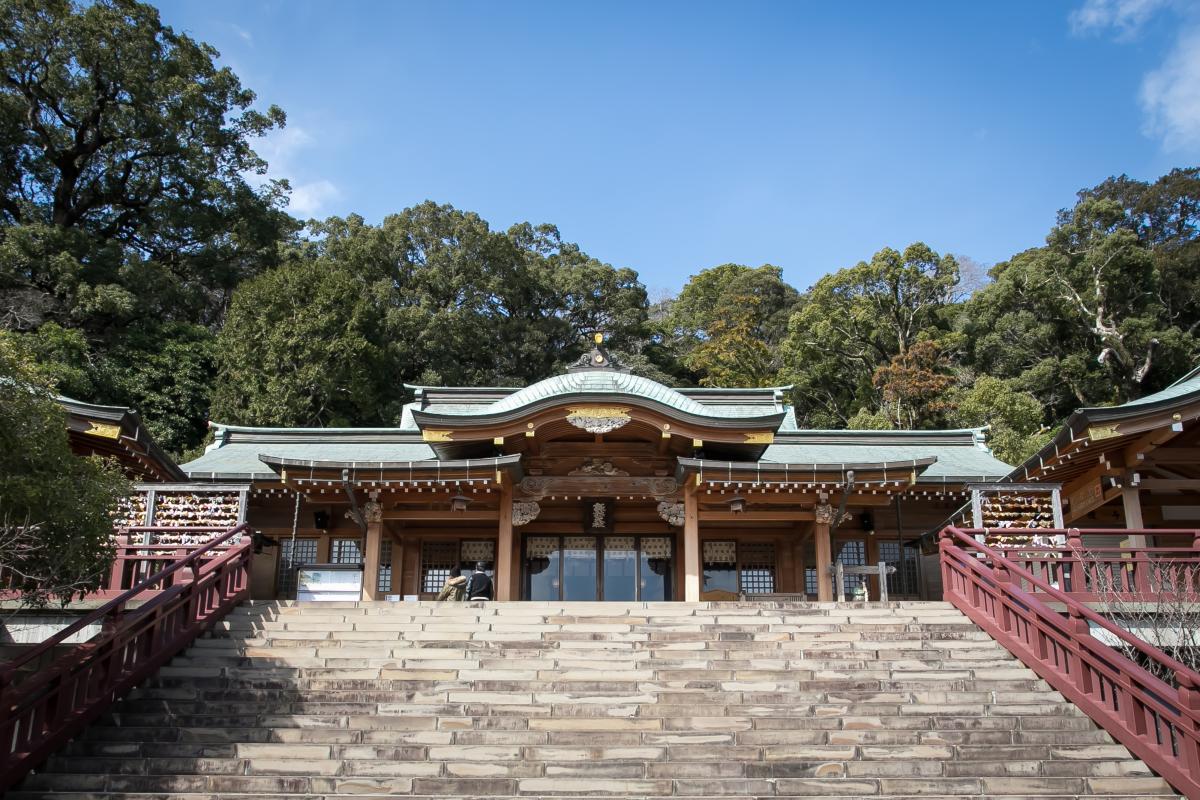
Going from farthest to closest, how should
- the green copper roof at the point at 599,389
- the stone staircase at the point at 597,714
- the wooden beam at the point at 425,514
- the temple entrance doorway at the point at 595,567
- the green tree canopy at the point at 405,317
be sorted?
1. the green tree canopy at the point at 405,317
2. the temple entrance doorway at the point at 595,567
3. the wooden beam at the point at 425,514
4. the green copper roof at the point at 599,389
5. the stone staircase at the point at 597,714

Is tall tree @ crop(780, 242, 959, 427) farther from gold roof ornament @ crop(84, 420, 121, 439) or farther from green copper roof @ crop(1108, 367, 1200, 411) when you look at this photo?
gold roof ornament @ crop(84, 420, 121, 439)

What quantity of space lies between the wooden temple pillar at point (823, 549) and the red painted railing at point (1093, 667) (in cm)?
371

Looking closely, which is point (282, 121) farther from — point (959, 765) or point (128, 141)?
point (959, 765)

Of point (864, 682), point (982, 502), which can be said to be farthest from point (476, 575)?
point (982, 502)

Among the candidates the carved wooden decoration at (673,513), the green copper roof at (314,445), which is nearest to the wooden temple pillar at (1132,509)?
the carved wooden decoration at (673,513)

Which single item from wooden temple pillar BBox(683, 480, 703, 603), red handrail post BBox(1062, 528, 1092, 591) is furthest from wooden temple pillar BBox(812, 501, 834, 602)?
red handrail post BBox(1062, 528, 1092, 591)

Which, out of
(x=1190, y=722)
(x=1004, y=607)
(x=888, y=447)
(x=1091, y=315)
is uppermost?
(x=1091, y=315)

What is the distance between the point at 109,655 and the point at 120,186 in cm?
3367

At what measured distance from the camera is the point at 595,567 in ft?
59.3

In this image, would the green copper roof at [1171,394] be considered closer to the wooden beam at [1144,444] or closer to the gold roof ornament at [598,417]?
the wooden beam at [1144,444]

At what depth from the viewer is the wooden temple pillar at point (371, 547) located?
15.8 meters

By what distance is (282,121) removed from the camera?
136ft

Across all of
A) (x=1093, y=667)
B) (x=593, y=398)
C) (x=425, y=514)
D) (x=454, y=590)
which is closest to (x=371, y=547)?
(x=425, y=514)

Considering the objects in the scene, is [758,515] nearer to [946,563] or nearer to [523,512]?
[523,512]
